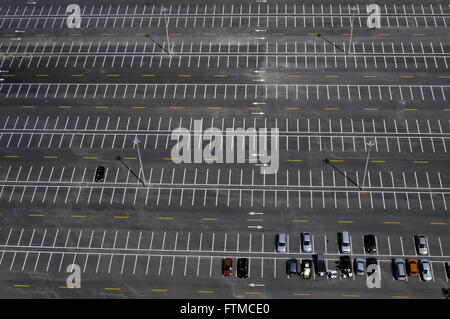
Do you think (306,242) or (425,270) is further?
(306,242)

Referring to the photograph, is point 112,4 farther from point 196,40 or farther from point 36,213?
point 36,213

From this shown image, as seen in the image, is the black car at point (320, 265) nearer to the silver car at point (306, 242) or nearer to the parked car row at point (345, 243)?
the silver car at point (306, 242)

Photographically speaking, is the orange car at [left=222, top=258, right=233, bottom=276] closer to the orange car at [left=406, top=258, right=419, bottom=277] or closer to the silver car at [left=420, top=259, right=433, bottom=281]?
the orange car at [left=406, top=258, right=419, bottom=277]

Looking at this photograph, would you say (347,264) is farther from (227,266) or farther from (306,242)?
(227,266)

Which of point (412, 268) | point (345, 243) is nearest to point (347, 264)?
point (345, 243)

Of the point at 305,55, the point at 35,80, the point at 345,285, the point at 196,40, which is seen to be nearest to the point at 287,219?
the point at 345,285

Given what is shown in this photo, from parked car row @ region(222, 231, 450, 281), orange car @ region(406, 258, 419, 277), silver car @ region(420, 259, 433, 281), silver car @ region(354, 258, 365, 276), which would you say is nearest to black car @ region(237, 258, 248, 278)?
parked car row @ region(222, 231, 450, 281)
